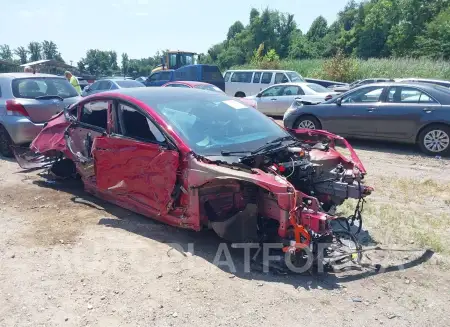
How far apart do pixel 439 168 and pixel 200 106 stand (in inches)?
203

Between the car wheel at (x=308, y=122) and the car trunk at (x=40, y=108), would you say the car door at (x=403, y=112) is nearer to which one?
the car wheel at (x=308, y=122)

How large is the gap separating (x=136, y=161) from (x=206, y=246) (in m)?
1.20

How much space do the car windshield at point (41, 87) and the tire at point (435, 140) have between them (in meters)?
7.33

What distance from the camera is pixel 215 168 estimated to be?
372cm

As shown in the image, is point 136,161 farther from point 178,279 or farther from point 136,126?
point 178,279

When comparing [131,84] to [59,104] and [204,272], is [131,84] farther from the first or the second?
[204,272]

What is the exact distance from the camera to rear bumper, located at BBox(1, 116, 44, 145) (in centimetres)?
736

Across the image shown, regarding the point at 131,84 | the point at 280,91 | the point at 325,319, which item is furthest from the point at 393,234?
the point at 131,84

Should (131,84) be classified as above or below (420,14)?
below

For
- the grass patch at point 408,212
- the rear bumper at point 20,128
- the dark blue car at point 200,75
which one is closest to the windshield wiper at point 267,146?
the grass patch at point 408,212

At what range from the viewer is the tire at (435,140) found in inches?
328

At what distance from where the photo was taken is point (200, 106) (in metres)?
4.73

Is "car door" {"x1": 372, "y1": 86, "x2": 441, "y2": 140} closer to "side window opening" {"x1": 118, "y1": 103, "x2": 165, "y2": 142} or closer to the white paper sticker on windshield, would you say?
the white paper sticker on windshield

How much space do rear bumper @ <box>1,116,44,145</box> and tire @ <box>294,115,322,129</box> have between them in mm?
6094
